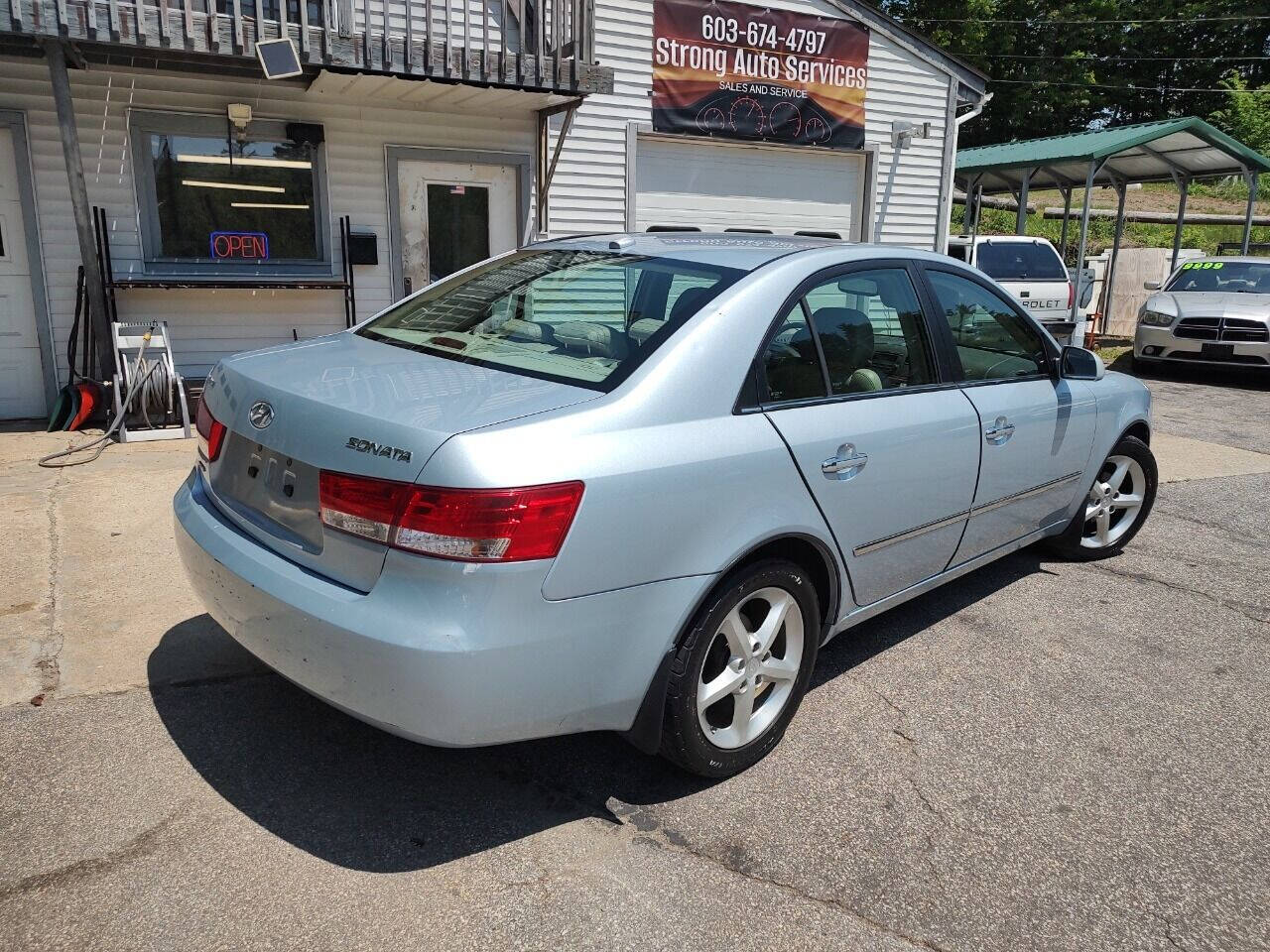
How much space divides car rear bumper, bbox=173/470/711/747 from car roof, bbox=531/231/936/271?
123cm

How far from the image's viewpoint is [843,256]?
3.35 m

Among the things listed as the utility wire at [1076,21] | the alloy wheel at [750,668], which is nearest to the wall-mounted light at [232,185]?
the alloy wheel at [750,668]

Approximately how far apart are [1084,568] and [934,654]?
5.24 feet

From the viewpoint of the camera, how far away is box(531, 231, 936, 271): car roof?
10.7 feet

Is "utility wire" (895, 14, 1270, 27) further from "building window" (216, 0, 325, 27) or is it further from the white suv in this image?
"building window" (216, 0, 325, 27)

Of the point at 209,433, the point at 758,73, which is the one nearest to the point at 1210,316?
the point at 758,73

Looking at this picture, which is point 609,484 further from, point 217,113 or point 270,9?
point 270,9

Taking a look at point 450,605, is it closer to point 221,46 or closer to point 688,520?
point 688,520

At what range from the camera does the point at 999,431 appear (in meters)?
3.78

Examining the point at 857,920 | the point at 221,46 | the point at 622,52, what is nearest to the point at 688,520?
the point at 857,920

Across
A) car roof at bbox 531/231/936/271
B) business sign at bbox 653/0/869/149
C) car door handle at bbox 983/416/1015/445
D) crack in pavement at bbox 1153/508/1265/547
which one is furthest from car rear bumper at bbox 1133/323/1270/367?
car roof at bbox 531/231/936/271

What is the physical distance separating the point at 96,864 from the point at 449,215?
301 inches

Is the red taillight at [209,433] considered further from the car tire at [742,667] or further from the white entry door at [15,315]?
the white entry door at [15,315]

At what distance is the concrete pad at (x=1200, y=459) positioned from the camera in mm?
7387
